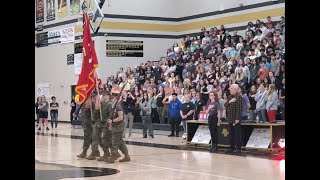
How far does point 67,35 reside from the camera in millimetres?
36750

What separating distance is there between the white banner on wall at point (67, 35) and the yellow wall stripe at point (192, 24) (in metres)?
0.59

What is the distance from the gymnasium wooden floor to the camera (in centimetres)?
1102

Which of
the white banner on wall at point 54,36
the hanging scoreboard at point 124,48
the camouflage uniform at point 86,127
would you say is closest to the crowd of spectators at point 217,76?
the hanging scoreboard at point 124,48

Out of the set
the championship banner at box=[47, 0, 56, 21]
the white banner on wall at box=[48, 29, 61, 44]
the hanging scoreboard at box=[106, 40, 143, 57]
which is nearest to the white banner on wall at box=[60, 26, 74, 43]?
the white banner on wall at box=[48, 29, 61, 44]

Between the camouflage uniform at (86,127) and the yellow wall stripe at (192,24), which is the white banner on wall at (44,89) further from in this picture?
the camouflage uniform at (86,127)

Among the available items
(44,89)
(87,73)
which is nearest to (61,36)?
(44,89)

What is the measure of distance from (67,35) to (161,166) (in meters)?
25.4

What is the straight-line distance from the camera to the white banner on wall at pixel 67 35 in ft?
119

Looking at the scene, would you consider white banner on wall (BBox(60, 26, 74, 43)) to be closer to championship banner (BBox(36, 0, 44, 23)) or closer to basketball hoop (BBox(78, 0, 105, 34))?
basketball hoop (BBox(78, 0, 105, 34))

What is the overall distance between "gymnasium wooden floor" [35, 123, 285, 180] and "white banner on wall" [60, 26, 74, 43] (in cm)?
1960

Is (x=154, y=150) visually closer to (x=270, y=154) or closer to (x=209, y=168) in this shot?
(x=270, y=154)

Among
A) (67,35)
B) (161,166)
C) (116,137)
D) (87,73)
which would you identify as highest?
(67,35)

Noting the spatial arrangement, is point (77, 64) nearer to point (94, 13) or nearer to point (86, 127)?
point (94, 13)
